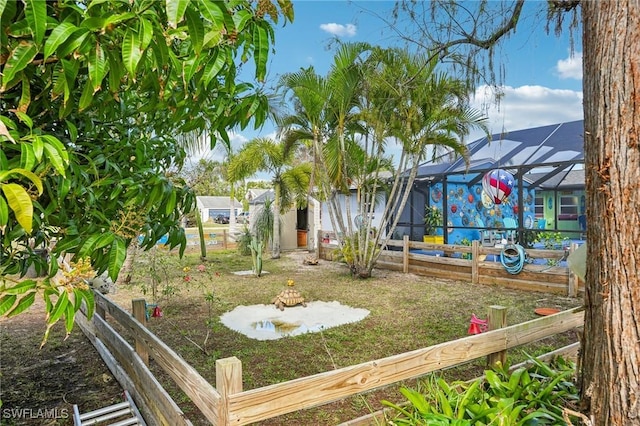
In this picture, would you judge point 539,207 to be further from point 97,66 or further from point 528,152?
point 97,66

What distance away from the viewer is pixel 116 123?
6.70 feet

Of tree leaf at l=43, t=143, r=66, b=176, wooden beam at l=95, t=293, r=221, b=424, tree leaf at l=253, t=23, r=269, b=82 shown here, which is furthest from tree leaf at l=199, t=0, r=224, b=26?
wooden beam at l=95, t=293, r=221, b=424

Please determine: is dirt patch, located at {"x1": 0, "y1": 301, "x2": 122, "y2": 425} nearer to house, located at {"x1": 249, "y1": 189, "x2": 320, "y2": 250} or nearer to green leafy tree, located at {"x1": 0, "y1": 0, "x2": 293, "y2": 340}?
green leafy tree, located at {"x1": 0, "y1": 0, "x2": 293, "y2": 340}

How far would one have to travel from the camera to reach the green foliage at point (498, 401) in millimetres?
2098

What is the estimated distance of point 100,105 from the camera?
1.52m

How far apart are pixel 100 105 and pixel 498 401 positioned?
259 cm

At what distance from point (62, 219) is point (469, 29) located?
3.38 meters

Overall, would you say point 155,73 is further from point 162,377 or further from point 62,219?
point 162,377

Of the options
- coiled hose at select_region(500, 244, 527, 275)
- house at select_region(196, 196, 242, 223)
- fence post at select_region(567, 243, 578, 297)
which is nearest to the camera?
fence post at select_region(567, 243, 578, 297)

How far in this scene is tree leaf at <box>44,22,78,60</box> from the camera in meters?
0.88

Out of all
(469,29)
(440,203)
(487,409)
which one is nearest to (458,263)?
(440,203)

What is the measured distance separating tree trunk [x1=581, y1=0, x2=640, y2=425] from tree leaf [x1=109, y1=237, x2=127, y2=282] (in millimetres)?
2143

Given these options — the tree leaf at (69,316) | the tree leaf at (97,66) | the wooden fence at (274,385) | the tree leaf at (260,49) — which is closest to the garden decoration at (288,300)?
the wooden fence at (274,385)

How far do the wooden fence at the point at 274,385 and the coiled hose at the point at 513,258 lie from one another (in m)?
4.78
